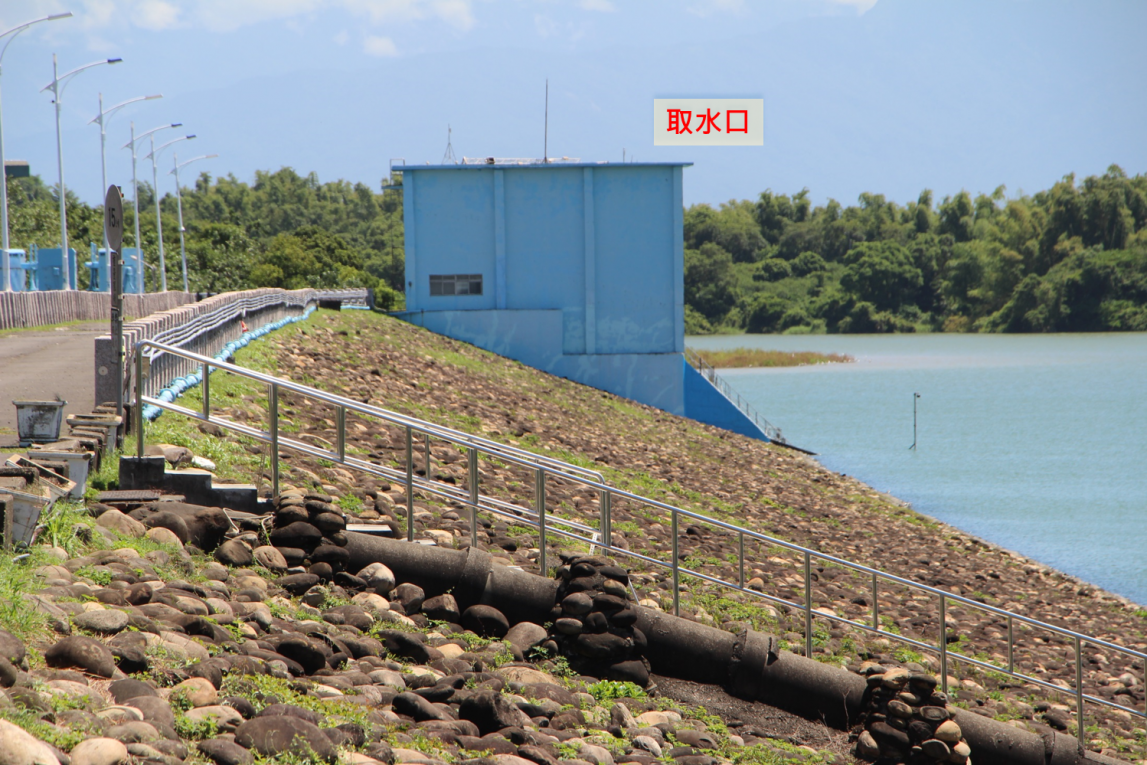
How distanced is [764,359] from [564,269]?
42.0 meters

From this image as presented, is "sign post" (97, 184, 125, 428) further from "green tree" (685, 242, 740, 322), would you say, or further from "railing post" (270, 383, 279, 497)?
"green tree" (685, 242, 740, 322)

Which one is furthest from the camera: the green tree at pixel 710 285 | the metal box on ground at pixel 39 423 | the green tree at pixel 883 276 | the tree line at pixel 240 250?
the green tree at pixel 710 285

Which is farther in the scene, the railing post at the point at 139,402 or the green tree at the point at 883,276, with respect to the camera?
the green tree at the point at 883,276

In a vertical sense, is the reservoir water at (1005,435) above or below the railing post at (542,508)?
below

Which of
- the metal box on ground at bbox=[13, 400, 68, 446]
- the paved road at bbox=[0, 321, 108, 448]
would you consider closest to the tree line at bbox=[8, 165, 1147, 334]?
the paved road at bbox=[0, 321, 108, 448]

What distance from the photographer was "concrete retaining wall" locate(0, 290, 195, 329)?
27547mm

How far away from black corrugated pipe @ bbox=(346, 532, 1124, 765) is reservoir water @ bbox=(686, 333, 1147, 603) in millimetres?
16593

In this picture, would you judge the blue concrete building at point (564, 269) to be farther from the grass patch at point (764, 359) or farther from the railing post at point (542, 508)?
the grass patch at point (764, 359)

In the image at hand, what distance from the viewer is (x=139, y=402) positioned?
30.3 feet

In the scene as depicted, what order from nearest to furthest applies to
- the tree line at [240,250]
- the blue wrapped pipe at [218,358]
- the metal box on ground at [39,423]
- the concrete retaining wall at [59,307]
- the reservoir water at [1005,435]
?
the metal box on ground at [39,423], the blue wrapped pipe at [218,358], the concrete retaining wall at [59,307], the reservoir water at [1005,435], the tree line at [240,250]

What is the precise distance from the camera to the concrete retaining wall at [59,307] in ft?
→ 90.4


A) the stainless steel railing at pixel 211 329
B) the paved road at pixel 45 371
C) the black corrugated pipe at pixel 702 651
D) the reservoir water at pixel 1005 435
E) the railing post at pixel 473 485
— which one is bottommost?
the reservoir water at pixel 1005 435

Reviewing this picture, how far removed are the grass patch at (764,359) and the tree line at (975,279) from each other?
27.2 m

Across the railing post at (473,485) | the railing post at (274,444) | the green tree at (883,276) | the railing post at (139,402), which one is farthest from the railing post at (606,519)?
the green tree at (883,276)
